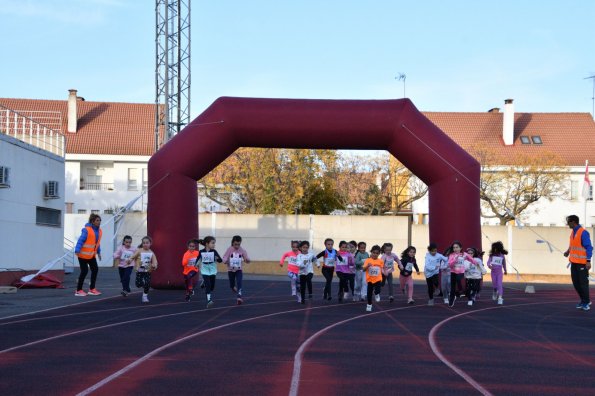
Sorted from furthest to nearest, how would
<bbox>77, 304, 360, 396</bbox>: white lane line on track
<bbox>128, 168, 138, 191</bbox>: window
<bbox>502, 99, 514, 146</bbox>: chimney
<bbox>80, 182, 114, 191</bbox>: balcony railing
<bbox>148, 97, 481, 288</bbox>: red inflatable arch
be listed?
1. <bbox>128, 168, 138, 191</bbox>: window
2. <bbox>80, 182, 114, 191</bbox>: balcony railing
3. <bbox>502, 99, 514, 146</bbox>: chimney
4. <bbox>148, 97, 481, 288</bbox>: red inflatable arch
5. <bbox>77, 304, 360, 396</bbox>: white lane line on track

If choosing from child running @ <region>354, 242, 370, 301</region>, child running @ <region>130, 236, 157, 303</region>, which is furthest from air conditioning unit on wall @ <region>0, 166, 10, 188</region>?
child running @ <region>354, 242, 370, 301</region>

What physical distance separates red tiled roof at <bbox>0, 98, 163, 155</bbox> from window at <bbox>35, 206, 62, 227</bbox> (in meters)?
29.7

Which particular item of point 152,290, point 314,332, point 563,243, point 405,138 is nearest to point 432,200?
point 405,138

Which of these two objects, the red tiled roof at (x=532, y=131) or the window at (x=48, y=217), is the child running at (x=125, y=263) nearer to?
the window at (x=48, y=217)

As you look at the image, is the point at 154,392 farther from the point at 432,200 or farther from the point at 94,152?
the point at 94,152

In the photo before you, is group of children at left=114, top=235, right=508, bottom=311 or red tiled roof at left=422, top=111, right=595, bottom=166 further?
red tiled roof at left=422, top=111, right=595, bottom=166

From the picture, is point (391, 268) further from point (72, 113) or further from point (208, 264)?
point (72, 113)

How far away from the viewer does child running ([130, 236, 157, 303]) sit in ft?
59.1

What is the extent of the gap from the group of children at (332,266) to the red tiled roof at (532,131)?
34.0 m

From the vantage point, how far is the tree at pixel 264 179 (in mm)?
47188

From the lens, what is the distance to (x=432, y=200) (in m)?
22.1

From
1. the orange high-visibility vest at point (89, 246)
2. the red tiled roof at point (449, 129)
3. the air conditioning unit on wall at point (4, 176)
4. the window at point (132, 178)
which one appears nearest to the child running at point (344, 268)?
the orange high-visibility vest at point (89, 246)

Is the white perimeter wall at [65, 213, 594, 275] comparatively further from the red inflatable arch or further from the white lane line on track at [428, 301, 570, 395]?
the white lane line on track at [428, 301, 570, 395]

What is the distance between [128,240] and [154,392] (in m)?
12.4
